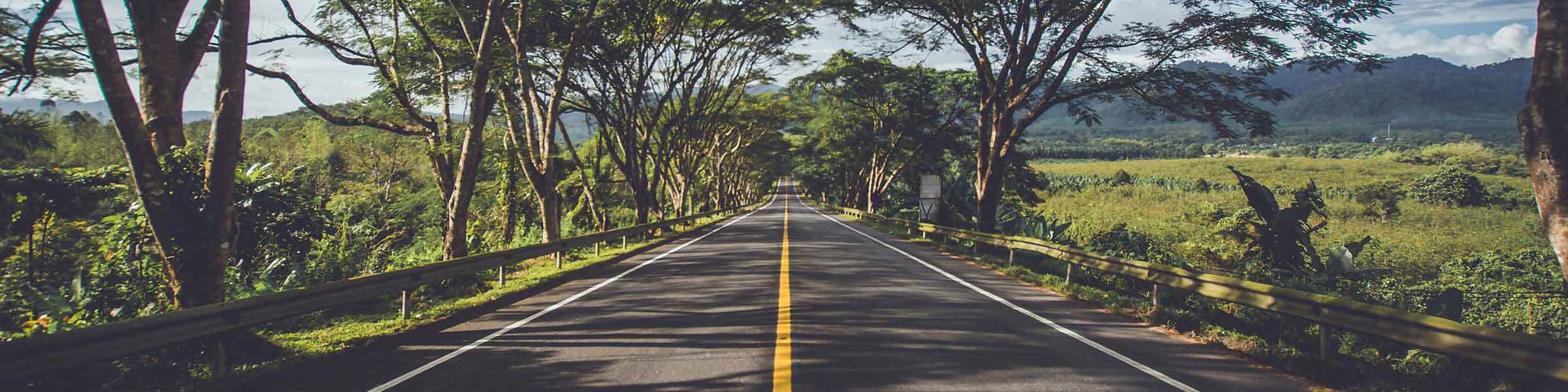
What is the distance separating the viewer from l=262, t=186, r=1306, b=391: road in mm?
5289

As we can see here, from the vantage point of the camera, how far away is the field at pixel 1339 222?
21.3m

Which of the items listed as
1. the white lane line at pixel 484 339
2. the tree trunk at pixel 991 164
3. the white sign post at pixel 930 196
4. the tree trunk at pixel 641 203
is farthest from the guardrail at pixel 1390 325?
the tree trunk at pixel 641 203

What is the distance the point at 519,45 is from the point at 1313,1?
52.2 feet

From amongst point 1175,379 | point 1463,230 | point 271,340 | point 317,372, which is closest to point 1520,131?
point 1175,379

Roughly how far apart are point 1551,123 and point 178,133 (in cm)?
1244

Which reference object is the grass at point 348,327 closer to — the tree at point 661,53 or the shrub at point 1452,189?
the tree at point 661,53

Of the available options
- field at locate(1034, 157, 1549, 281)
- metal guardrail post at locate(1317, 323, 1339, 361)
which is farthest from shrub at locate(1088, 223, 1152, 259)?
metal guardrail post at locate(1317, 323, 1339, 361)

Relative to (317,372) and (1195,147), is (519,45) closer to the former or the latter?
(317,372)

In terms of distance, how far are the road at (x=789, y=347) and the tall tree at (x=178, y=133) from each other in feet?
5.33

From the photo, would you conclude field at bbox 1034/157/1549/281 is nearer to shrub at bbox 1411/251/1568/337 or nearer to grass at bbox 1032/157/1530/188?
grass at bbox 1032/157/1530/188

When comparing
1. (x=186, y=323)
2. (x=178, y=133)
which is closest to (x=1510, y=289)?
(x=186, y=323)

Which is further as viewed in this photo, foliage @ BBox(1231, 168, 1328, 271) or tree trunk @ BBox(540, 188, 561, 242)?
tree trunk @ BBox(540, 188, 561, 242)

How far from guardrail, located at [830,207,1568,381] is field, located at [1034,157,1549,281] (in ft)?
29.3

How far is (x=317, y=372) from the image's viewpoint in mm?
5852
